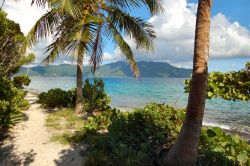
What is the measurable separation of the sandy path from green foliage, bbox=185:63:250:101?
4355 mm

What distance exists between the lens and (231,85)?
7895 mm

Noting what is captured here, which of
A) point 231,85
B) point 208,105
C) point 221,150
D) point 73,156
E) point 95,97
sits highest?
point 231,85

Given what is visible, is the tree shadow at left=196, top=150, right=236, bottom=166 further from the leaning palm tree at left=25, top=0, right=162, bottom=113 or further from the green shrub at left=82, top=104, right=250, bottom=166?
the leaning palm tree at left=25, top=0, right=162, bottom=113

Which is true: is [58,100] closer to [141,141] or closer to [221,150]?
[141,141]

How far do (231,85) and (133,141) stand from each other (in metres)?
3.23

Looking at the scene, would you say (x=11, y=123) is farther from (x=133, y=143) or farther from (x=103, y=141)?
(x=133, y=143)

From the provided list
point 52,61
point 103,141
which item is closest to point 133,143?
point 103,141

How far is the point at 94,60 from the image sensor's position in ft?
40.8

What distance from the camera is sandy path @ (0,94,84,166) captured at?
8.18 m

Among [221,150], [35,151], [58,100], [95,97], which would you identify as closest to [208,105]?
[95,97]

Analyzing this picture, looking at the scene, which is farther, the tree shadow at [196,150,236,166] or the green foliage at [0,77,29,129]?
the green foliage at [0,77,29,129]

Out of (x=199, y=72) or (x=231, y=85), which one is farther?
(x=231, y=85)

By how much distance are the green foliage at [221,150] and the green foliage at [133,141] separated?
1058 mm

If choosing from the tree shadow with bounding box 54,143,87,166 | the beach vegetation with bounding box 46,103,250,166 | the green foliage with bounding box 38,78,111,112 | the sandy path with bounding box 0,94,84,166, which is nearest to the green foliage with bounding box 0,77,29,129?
the sandy path with bounding box 0,94,84,166
